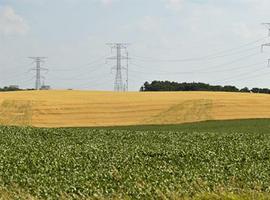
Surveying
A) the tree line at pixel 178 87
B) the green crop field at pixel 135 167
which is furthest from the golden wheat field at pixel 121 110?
the tree line at pixel 178 87

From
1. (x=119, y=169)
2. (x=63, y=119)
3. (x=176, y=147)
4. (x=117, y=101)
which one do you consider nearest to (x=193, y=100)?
(x=117, y=101)

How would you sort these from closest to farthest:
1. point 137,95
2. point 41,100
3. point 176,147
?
point 176,147
point 41,100
point 137,95

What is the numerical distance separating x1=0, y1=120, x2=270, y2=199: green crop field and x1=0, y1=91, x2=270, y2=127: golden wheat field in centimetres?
1767

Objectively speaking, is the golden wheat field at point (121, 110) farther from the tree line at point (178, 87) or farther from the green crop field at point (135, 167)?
the tree line at point (178, 87)

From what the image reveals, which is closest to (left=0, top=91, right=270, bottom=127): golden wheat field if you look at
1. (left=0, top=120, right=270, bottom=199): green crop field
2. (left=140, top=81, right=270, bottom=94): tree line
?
(left=0, top=120, right=270, bottom=199): green crop field

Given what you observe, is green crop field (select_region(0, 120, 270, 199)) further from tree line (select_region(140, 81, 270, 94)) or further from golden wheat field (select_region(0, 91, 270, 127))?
tree line (select_region(140, 81, 270, 94))

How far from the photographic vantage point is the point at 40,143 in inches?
979

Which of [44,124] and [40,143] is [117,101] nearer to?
[44,124]

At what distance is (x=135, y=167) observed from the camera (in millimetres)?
17156

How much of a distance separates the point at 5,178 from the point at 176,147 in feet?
29.8

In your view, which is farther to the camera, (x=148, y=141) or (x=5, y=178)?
(x=148, y=141)

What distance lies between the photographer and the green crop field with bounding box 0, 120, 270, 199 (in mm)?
12437

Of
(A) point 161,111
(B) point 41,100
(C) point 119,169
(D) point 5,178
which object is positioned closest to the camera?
(D) point 5,178

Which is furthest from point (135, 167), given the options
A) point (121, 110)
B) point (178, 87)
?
point (178, 87)
